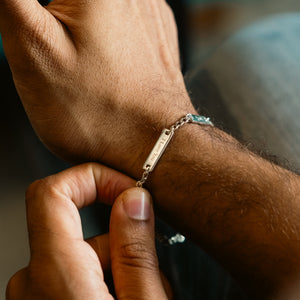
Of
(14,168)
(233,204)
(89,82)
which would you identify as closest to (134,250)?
(233,204)

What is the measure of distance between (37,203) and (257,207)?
405 mm

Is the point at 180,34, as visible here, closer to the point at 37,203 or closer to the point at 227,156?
the point at 227,156

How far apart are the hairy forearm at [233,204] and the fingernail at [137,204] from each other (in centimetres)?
5

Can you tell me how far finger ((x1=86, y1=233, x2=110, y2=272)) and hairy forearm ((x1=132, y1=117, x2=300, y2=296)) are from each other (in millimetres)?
138

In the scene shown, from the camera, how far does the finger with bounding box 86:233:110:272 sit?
0.65 m

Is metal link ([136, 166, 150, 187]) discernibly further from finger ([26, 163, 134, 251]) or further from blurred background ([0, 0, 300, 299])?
blurred background ([0, 0, 300, 299])

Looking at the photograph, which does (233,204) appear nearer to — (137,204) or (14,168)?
(137,204)

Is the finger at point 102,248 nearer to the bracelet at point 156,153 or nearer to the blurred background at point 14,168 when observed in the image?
the bracelet at point 156,153

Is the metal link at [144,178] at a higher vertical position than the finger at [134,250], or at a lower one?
higher

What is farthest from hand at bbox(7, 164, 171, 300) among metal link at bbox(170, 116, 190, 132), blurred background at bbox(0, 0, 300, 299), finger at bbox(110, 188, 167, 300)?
blurred background at bbox(0, 0, 300, 299)

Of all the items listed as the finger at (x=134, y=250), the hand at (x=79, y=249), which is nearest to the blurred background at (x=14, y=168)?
the hand at (x=79, y=249)

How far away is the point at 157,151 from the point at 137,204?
5.0 inches

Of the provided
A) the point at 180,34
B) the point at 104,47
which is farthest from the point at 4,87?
the point at 180,34

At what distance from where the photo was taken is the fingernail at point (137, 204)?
64 centimetres
